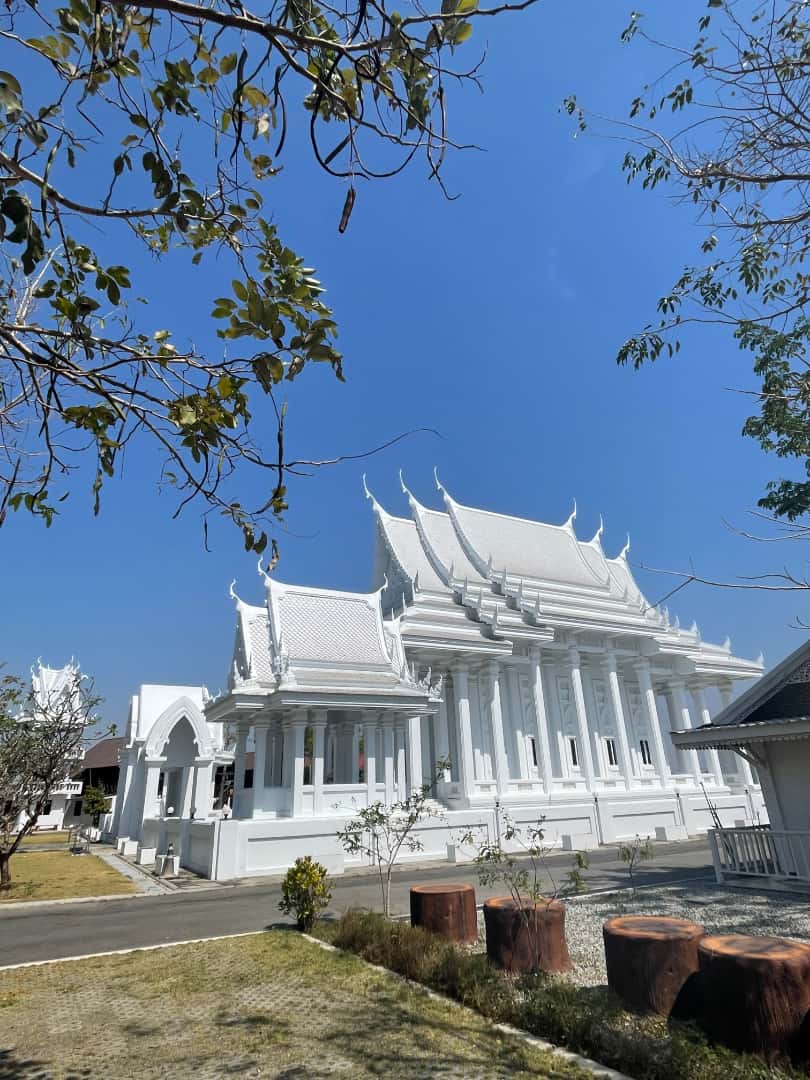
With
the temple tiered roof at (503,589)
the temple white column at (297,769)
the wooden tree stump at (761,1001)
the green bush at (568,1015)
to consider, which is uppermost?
the temple tiered roof at (503,589)

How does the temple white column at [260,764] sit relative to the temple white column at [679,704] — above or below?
below

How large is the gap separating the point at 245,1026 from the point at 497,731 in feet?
52.7

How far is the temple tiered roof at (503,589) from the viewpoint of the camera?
2175 cm

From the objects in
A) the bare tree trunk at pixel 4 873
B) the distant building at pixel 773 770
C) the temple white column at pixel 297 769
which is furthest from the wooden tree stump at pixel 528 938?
the bare tree trunk at pixel 4 873

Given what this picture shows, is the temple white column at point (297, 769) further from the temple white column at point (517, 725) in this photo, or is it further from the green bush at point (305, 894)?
Result: the temple white column at point (517, 725)

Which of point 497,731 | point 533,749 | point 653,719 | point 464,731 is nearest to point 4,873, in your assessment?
point 464,731

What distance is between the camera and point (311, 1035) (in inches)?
185

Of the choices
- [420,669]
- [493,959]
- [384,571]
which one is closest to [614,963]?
[493,959]

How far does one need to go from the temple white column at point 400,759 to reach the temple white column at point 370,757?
873 millimetres

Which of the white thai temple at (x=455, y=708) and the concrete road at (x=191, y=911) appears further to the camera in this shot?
the white thai temple at (x=455, y=708)

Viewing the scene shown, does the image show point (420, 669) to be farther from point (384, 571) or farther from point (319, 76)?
point (319, 76)

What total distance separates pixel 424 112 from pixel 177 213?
131 centimetres

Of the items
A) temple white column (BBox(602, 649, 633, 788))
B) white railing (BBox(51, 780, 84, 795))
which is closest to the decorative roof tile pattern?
temple white column (BBox(602, 649, 633, 788))

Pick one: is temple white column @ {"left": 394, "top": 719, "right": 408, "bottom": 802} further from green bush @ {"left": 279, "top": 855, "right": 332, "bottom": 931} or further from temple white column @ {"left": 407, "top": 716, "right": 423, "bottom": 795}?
green bush @ {"left": 279, "top": 855, "right": 332, "bottom": 931}
